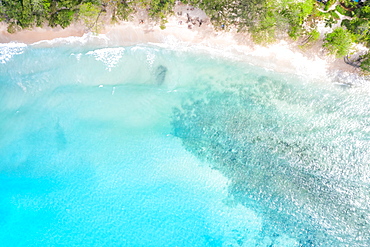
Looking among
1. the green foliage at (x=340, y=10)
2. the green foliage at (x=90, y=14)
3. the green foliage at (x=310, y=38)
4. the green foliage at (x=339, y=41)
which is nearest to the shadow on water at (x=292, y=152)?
the green foliage at (x=339, y=41)

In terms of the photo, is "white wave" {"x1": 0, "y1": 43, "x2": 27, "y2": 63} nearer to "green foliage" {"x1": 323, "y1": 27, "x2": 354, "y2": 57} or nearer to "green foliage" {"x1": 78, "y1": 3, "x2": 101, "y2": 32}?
"green foliage" {"x1": 78, "y1": 3, "x2": 101, "y2": 32}

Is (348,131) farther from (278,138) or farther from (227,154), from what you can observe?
(227,154)

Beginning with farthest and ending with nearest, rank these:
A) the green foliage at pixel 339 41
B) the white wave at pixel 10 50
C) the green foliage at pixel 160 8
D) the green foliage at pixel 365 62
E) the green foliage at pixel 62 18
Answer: the white wave at pixel 10 50, the green foliage at pixel 62 18, the green foliage at pixel 160 8, the green foliage at pixel 365 62, the green foliage at pixel 339 41

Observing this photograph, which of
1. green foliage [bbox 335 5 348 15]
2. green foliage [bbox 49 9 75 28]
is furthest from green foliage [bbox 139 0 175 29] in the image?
green foliage [bbox 335 5 348 15]

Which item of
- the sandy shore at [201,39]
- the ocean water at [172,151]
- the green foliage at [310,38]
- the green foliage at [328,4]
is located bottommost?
the ocean water at [172,151]

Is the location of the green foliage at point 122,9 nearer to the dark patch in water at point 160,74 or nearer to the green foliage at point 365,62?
the dark patch in water at point 160,74

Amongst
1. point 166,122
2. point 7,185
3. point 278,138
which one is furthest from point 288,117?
point 7,185
